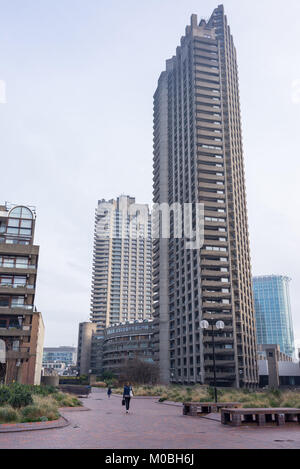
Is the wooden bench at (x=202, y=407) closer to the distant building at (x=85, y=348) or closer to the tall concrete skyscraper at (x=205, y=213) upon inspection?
the tall concrete skyscraper at (x=205, y=213)

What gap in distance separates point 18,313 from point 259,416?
3534 cm

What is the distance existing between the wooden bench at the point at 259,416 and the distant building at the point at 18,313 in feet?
107

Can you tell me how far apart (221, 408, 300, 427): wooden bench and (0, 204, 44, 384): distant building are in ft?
107

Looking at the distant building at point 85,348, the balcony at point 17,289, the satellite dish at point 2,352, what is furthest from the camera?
the distant building at point 85,348

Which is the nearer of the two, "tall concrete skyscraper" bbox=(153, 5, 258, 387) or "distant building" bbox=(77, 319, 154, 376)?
"tall concrete skyscraper" bbox=(153, 5, 258, 387)

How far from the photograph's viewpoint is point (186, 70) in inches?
4237

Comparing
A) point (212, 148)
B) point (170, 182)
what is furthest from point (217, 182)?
point (170, 182)

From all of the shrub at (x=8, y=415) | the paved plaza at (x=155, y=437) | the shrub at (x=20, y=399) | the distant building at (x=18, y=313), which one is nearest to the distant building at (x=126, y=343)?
the distant building at (x=18, y=313)

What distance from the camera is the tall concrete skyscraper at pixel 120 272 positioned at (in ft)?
571

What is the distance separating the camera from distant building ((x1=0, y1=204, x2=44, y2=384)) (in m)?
44.6

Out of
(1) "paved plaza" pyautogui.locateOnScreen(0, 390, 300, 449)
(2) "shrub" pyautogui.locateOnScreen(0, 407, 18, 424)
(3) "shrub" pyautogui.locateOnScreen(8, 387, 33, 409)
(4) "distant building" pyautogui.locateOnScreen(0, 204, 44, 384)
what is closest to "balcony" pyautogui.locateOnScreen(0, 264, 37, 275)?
(4) "distant building" pyautogui.locateOnScreen(0, 204, 44, 384)

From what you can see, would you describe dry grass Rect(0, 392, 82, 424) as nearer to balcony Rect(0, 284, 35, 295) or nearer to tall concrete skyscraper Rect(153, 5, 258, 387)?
balcony Rect(0, 284, 35, 295)

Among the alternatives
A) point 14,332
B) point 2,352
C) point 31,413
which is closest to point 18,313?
point 14,332
